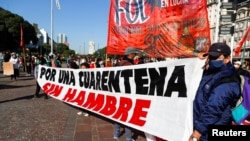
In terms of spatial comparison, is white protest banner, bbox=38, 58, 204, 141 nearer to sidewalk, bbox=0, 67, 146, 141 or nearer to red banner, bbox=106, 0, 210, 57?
sidewalk, bbox=0, 67, 146, 141

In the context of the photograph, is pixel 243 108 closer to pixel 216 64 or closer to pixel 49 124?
pixel 216 64

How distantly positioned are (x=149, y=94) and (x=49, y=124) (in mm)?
3243

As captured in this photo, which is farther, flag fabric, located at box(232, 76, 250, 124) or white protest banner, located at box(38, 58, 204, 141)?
white protest banner, located at box(38, 58, 204, 141)

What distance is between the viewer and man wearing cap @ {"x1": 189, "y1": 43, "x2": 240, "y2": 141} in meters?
2.55

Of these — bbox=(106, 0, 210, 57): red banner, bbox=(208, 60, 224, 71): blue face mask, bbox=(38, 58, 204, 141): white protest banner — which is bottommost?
bbox=(38, 58, 204, 141): white protest banner

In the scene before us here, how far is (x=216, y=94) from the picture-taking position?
2557 mm

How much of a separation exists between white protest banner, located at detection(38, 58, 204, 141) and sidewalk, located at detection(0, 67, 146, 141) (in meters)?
0.52

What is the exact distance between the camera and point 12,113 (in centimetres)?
733

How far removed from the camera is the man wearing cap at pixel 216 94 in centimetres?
255

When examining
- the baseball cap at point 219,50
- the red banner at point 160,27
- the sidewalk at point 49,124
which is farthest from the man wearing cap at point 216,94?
the sidewalk at point 49,124

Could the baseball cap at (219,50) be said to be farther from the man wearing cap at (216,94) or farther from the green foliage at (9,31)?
the green foliage at (9,31)

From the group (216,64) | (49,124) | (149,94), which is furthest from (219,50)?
(49,124)

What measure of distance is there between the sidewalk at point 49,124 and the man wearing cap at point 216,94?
9.20ft

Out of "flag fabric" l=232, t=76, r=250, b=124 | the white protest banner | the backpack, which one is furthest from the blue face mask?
"flag fabric" l=232, t=76, r=250, b=124
